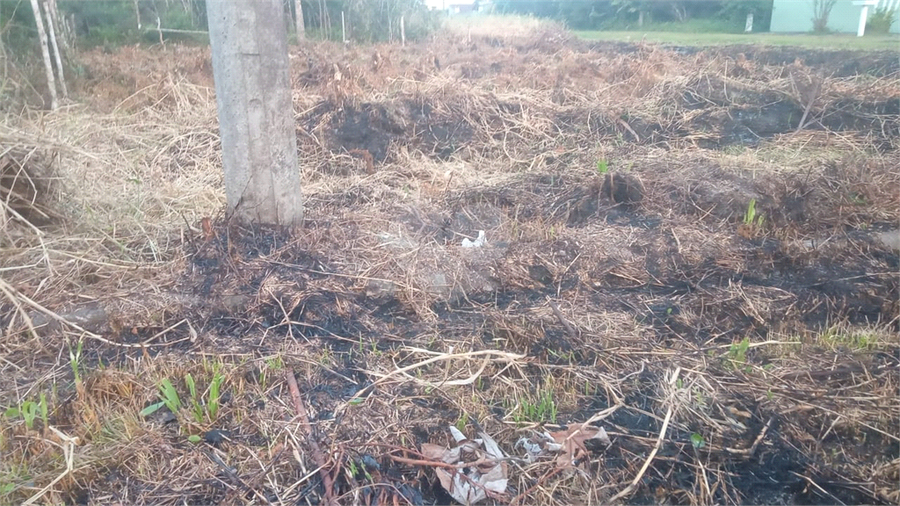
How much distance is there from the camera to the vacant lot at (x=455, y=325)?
2.22 metres

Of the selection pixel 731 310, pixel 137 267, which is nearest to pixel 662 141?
pixel 731 310

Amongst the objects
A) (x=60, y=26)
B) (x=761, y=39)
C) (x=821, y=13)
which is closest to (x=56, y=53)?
(x=60, y=26)

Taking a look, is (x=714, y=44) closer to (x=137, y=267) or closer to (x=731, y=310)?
(x=731, y=310)

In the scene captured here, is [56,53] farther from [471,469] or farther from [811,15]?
[811,15]

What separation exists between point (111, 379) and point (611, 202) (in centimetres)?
363

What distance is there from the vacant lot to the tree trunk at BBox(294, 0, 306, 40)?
232 inches

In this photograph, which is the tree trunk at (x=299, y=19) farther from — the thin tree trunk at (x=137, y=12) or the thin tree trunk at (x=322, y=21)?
→ the thin tree trunk at (x=137, y=12)

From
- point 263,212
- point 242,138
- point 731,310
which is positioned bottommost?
point 731,310

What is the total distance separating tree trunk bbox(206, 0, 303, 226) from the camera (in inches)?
143

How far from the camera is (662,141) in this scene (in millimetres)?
7043

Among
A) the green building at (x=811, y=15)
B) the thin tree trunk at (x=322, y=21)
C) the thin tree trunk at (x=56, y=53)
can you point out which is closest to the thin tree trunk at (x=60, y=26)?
the thin tree trunk at (x=56, y=53)

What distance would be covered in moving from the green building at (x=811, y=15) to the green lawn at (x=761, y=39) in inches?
7.6

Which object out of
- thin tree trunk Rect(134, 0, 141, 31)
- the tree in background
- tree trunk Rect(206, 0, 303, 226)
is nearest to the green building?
the tree in background

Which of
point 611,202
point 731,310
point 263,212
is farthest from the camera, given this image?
point 611,202
